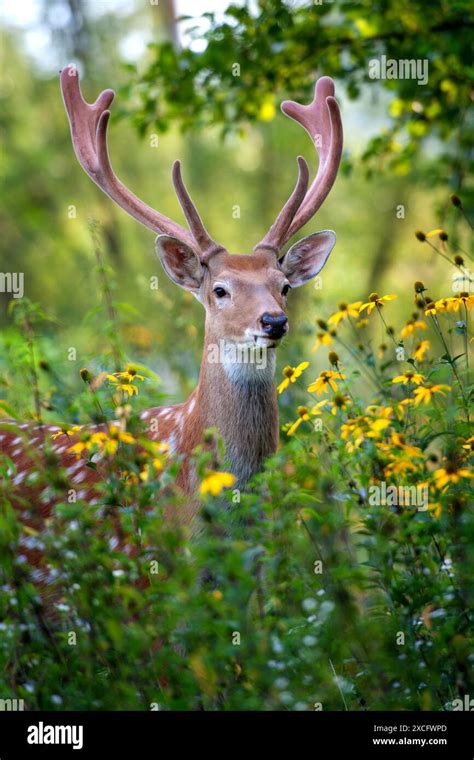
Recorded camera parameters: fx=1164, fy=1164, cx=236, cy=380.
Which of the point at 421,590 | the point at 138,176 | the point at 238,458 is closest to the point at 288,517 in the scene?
the point at 421,590

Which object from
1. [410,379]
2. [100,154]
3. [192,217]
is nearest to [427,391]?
[410,379]

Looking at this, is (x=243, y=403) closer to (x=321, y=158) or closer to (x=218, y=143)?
(x=321, y=158)

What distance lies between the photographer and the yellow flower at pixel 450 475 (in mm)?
4281

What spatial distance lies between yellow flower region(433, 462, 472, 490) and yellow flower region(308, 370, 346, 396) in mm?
760

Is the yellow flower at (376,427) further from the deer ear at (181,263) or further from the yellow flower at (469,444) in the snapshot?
the deer ear at (181,263)

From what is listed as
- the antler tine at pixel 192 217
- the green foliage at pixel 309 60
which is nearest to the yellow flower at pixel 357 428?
the antler tine at pixel 192 217

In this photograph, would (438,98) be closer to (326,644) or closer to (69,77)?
(69,77)

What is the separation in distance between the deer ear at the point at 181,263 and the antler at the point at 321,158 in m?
0.36

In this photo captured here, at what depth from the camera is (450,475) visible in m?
4.31

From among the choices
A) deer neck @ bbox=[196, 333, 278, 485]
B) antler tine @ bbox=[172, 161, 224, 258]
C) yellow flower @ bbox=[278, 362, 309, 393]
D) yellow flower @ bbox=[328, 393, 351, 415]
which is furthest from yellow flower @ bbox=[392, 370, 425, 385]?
antler tine @ bbox=[172, 161, 224, 258]

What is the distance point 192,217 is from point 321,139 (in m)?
1.47

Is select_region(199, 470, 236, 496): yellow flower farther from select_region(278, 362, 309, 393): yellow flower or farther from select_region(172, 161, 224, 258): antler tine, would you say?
select_region(172, 161, 224, 258): antler tine

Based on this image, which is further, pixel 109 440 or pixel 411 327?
pixel 411 327

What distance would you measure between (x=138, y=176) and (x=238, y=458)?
1575 cm
